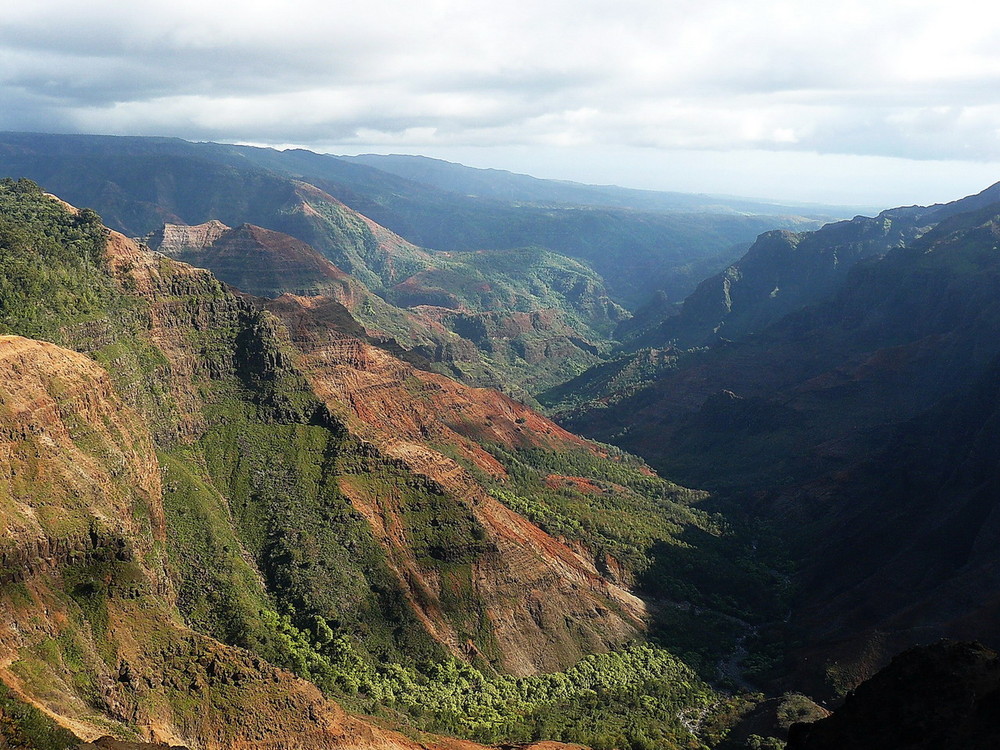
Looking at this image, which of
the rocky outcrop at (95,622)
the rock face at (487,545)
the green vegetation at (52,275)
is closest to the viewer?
the rocky outcrop at (95,622)

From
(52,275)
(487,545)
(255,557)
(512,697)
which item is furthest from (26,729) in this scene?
(52,275)

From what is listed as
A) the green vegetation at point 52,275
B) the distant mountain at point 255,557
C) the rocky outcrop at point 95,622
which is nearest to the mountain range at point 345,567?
the rocky outcrop at point 95,622

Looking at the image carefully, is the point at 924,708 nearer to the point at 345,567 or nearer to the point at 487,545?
the point at 487,545

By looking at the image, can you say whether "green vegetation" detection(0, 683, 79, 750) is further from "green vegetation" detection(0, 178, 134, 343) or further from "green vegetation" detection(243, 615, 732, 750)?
"green vegetation" detection(0, 178, 134, 343)

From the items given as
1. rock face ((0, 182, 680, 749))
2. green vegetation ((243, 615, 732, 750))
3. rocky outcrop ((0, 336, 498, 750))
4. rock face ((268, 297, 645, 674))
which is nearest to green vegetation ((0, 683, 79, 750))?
rock face ((0, 182, 680, 749))

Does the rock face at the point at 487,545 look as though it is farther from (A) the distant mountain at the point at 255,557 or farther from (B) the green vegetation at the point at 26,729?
(B) the green vegetation at the point at 26,729

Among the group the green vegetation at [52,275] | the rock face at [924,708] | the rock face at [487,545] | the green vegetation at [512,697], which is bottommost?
the green vegetation at [512,697]

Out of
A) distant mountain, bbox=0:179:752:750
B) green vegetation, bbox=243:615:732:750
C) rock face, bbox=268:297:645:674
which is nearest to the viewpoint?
distant mountain, bbox=0:179:752:750

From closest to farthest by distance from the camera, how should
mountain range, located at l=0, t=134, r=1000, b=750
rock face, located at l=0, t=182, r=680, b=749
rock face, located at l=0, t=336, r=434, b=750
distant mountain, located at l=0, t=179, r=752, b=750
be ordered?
rock face, located at l=0, t=336, r=434, b=750 < rock face, located at l=0, t=182, r=680, b=749 < distant mountain, located at l=0, t=179, r=752, b=750 < mountain range, located at l=0, t=134, r=1000, b=750
